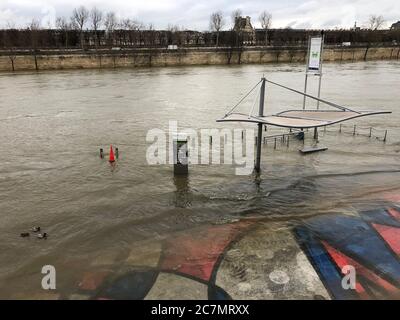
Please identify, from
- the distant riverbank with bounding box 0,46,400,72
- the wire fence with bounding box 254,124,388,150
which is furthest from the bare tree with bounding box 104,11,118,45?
the wire fence with bounding box 254,124,388,150

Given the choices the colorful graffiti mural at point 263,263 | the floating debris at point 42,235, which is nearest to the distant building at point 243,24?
the colorful graffiti mural at point 263,263

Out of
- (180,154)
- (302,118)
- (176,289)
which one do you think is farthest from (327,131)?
(176,289)

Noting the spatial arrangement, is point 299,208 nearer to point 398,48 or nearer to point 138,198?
point 138,198

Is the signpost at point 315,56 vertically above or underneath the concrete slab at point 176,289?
above

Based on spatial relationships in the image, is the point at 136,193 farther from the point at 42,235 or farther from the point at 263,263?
the point at 263,263

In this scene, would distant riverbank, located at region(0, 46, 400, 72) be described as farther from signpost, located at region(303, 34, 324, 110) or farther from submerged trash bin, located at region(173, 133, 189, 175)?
submerged trash bin, located at region(173, 133, 189, 175)

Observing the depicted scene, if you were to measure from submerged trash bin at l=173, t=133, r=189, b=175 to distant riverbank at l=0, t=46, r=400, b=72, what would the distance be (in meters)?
64.3

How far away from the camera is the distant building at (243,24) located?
12153cm

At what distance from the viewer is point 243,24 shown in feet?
445

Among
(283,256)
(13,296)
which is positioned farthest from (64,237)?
(283,256)

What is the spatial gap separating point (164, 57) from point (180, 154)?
222 ft

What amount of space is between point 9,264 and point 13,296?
1331 millimetres

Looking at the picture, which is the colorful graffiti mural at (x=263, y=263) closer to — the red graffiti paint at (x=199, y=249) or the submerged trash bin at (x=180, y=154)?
the red graffiti paint at (x=199, y=249)

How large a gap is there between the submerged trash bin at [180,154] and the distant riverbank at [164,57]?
211 ft
